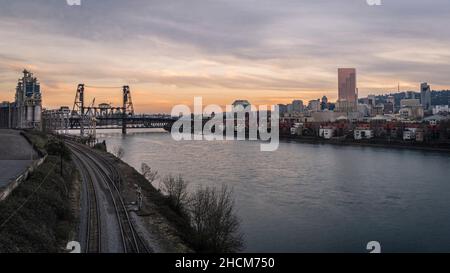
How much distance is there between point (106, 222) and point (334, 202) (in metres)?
2.62

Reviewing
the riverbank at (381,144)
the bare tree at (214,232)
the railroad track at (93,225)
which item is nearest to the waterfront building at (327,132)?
the riverbank at (381,144)

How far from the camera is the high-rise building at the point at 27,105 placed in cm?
1530

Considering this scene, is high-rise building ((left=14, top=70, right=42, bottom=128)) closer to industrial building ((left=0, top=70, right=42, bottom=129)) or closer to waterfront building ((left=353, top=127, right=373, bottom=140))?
industrial building ((left=0, top=70, right=42, bottom=129))

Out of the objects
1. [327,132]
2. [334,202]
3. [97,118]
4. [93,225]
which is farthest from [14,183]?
[97,118]

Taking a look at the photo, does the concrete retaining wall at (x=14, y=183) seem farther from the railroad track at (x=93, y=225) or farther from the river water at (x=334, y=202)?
the river water at (x=334, y=202)

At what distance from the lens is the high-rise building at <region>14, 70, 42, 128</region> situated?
15297mm

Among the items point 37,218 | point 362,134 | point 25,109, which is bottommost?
point 37,218

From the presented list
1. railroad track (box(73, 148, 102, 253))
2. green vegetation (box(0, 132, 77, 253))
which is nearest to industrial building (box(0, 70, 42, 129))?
railroad track (box(73, 148, 102, 253))

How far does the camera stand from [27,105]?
1541 centimetres

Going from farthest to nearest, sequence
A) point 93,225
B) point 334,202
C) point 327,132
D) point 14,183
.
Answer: point 327,132 → point 334,202 → point 14,183 → point 93,225

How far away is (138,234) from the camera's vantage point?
2902 millimetres

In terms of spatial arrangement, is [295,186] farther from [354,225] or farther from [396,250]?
[396,250]

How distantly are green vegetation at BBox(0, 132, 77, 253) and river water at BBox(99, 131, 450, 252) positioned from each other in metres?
1.38

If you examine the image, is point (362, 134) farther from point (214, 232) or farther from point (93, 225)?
point (93, 225)
